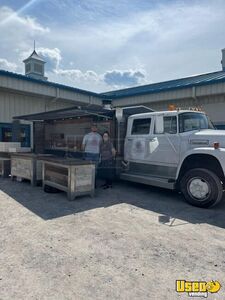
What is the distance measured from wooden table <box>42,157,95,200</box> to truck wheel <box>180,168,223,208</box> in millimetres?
2403

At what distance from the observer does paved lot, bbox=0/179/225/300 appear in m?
2.57

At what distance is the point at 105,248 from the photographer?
3457 millimetres

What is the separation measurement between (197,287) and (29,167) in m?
6.44

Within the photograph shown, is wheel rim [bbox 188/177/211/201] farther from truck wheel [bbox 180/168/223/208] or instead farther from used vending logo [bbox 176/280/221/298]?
used vending logo [bbox 176/280/221/298]

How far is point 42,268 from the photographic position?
291 centimetres

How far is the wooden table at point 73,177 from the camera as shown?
5.86m

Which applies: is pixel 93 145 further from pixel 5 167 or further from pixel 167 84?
pixel 167 84

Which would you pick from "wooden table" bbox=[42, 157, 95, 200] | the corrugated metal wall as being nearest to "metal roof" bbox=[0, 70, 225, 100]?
the corrugated metal wall

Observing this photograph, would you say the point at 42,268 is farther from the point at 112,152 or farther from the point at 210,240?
the point at 112,152

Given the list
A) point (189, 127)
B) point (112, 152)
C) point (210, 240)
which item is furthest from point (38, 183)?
point (210, 240)

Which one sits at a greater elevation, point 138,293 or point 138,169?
point 138,169

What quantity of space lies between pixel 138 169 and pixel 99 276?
4446 millimetres

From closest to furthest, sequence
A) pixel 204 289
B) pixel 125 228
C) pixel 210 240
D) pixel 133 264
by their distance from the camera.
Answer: pixel 204 289 → pixel 133 264 → pixel 210 240 → pixel 125 228

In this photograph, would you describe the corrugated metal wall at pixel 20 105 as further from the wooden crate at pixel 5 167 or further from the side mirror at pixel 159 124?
the side mirror at pixel 159 124
